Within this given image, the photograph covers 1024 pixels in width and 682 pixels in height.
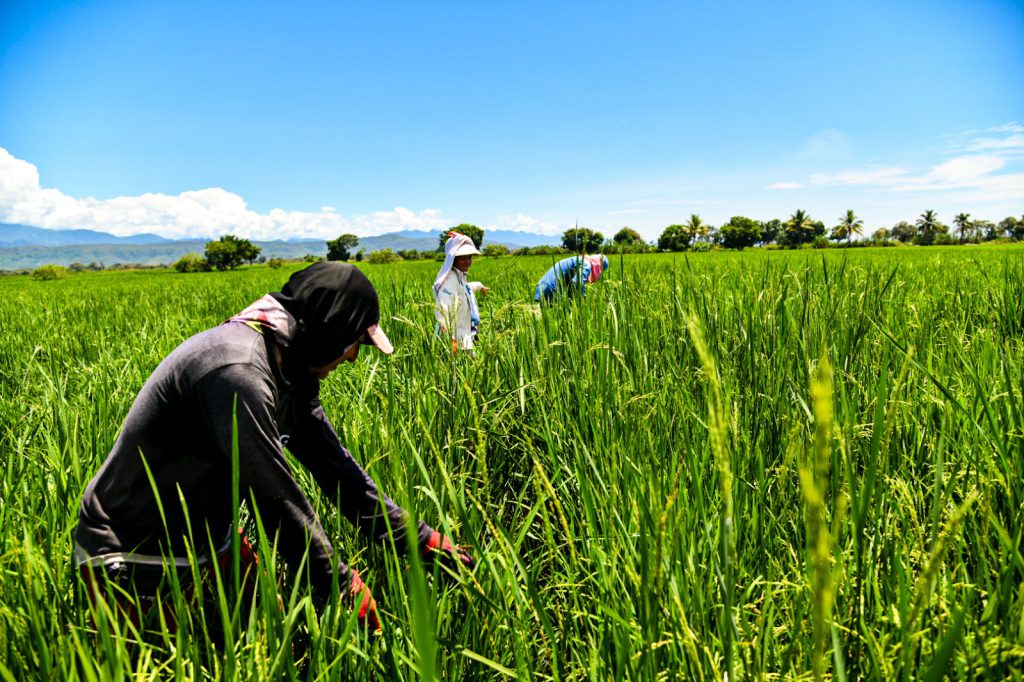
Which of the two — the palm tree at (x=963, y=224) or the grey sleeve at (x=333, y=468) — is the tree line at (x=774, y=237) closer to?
the palm tree at (x=963, y=224)

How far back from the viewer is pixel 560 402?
1.93m

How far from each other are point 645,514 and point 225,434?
3.59 feet

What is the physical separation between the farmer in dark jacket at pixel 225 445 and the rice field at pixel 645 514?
13cm

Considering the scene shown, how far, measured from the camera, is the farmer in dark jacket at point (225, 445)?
4.57 feet

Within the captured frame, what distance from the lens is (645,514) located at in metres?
0.81

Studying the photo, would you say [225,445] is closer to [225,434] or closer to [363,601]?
[225,434]

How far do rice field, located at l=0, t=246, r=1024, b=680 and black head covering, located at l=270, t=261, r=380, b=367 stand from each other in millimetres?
213

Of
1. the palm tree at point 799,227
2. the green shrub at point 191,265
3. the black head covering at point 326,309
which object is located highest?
the palm tree at point 799,227

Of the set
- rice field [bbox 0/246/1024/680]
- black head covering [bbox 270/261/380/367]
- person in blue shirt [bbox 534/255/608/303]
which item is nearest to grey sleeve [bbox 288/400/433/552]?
rice field [bbox 0/246/1024/680]

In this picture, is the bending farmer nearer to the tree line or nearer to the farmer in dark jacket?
the farmer in dark jacket

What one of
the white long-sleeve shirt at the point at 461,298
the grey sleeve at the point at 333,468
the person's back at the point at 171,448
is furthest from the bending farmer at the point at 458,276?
the person's back at the point at 171,448

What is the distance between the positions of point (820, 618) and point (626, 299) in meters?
2.43

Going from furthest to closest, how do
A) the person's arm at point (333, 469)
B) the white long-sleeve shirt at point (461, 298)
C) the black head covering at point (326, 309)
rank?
1. the white long-sleeve shirt at point (461, 298)
2. the person's arm at point (333, 469)
3. the black head covering at point (326, 309)

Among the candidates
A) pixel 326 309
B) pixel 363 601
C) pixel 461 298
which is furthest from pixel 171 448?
pixel 461 298
